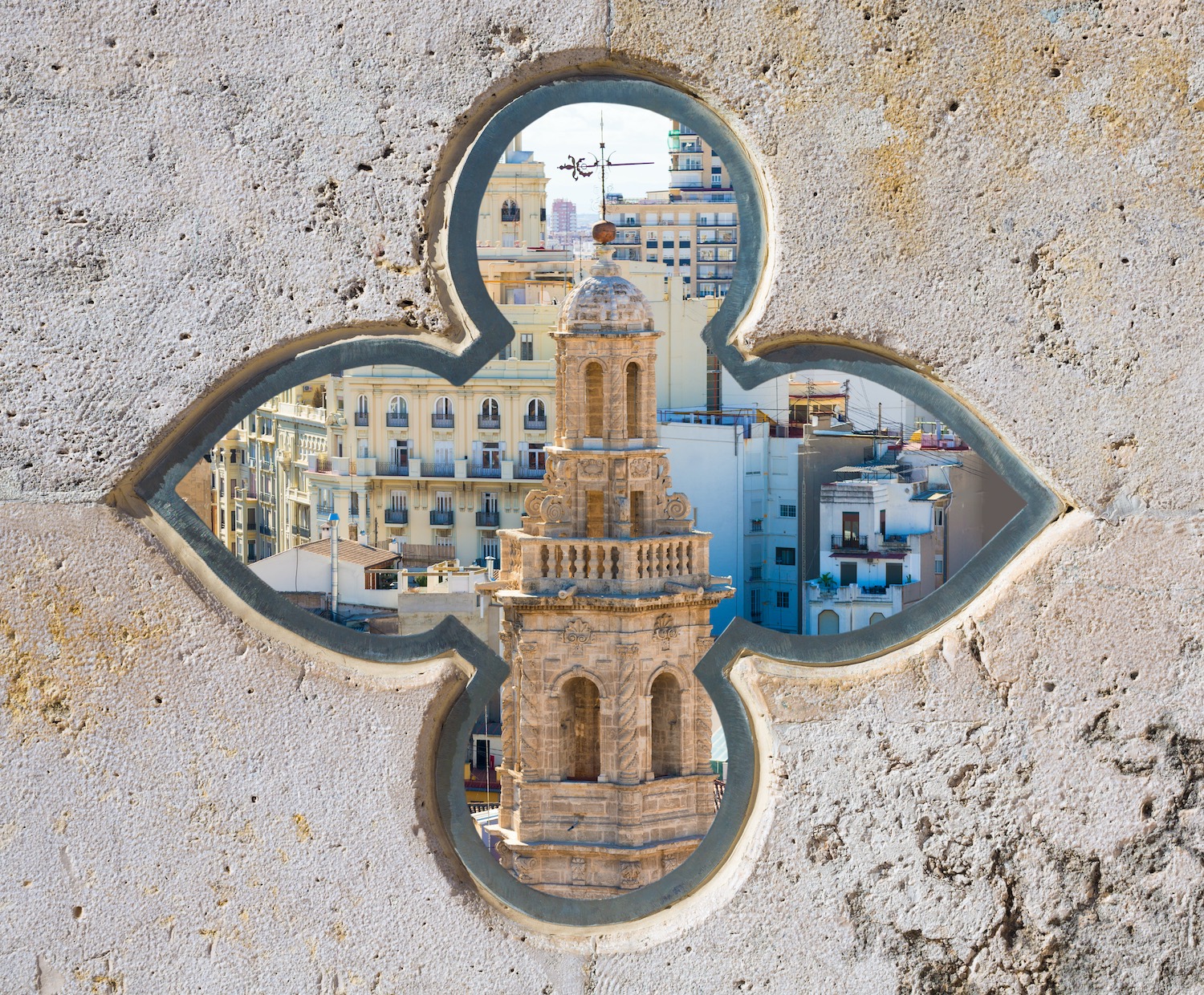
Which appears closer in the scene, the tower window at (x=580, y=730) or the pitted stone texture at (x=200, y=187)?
the pitted stone texture at (x=200, y=187)

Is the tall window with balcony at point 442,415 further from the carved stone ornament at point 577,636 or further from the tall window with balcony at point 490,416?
the carved stone ornament at point 577,636

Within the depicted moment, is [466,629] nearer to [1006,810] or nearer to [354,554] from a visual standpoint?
[1006,810]

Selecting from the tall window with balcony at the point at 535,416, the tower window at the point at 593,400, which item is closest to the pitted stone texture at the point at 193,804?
the tower window at the point at 593,400

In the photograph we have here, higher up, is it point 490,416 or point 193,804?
point 193,804

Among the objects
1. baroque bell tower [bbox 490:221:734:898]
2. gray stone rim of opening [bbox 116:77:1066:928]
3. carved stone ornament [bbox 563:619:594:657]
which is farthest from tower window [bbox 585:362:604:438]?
gray stone rim of opening [bbox 116:77:1066:928]

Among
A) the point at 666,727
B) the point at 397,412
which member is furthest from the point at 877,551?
the point at 397,412

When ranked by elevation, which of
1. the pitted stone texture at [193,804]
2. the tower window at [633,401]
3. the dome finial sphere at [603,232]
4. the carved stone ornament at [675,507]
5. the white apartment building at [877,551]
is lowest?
the white apartment building at [877,551]
